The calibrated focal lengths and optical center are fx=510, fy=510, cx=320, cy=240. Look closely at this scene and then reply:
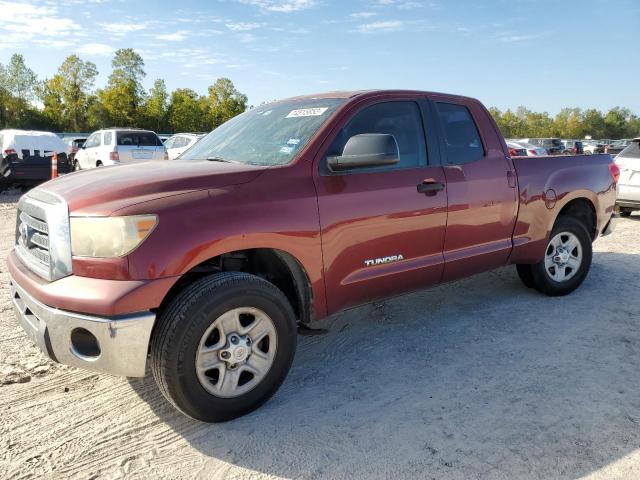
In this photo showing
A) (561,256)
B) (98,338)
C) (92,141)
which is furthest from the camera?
(92,141)

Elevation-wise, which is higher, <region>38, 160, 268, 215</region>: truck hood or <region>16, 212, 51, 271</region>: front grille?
<region>38, 160, 268, 215</region>: truck hood

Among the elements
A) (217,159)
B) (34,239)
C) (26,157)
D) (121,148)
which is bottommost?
(34,239)

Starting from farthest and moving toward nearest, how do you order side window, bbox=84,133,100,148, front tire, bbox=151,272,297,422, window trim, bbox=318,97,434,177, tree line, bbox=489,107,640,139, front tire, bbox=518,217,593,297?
tree line, bbox=489,107,640,139
side window, bbox=84,133,100,148
front tire, bbox=518,217,593,297
window trim, bbox=318,97,434,177
front tire, bbox=151,272,297,422

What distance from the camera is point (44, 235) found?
2836mm

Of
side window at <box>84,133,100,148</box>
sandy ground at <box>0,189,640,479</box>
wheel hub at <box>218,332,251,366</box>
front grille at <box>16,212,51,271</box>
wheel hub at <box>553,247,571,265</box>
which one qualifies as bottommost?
sandy ground at <box>0,189,640,479</box>

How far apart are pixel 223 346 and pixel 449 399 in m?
1.41

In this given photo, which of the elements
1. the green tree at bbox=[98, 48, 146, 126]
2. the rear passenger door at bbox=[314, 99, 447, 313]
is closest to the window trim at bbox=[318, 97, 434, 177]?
the rear passenger door at bbox=[314, 99, 447, 313]

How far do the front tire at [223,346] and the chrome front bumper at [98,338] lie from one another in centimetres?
11

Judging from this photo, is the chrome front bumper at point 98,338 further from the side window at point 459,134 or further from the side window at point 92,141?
the side window at point 92,141

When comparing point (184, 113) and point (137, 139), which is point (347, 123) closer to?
point (137, 139)

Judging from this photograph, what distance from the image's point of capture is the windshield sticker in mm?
3488

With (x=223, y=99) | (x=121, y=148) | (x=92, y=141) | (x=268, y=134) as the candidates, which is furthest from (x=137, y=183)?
(x=223, y=99)

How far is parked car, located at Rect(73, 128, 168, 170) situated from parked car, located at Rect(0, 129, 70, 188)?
7.05 ft

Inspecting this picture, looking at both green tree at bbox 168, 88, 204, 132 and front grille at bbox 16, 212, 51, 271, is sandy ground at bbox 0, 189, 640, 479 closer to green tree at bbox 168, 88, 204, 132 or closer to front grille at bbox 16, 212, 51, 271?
front grille at bbox 16, 212, 51, 271
